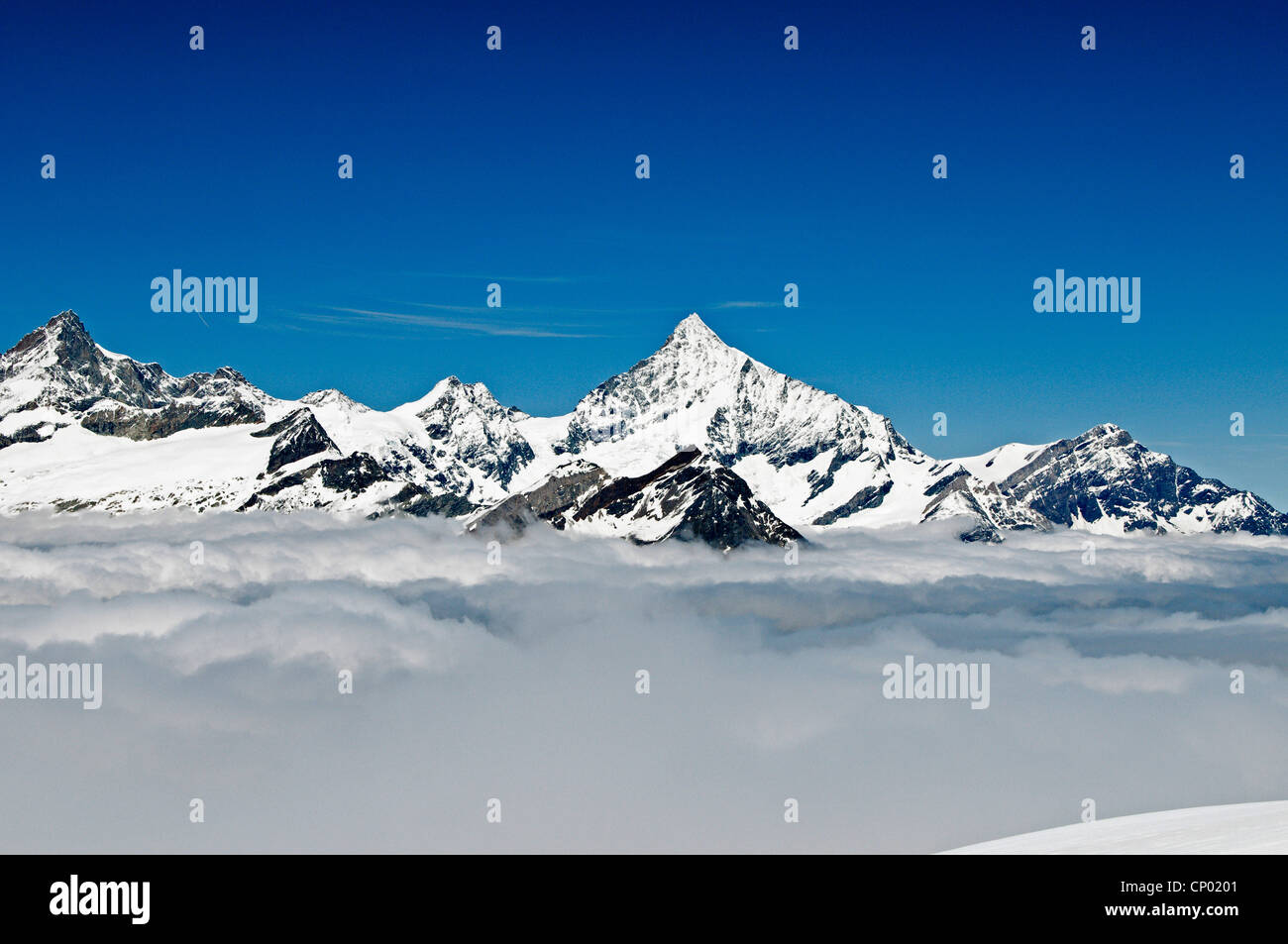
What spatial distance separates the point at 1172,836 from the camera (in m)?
53.5

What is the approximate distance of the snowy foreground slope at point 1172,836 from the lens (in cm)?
4834

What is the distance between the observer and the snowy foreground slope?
159ft
